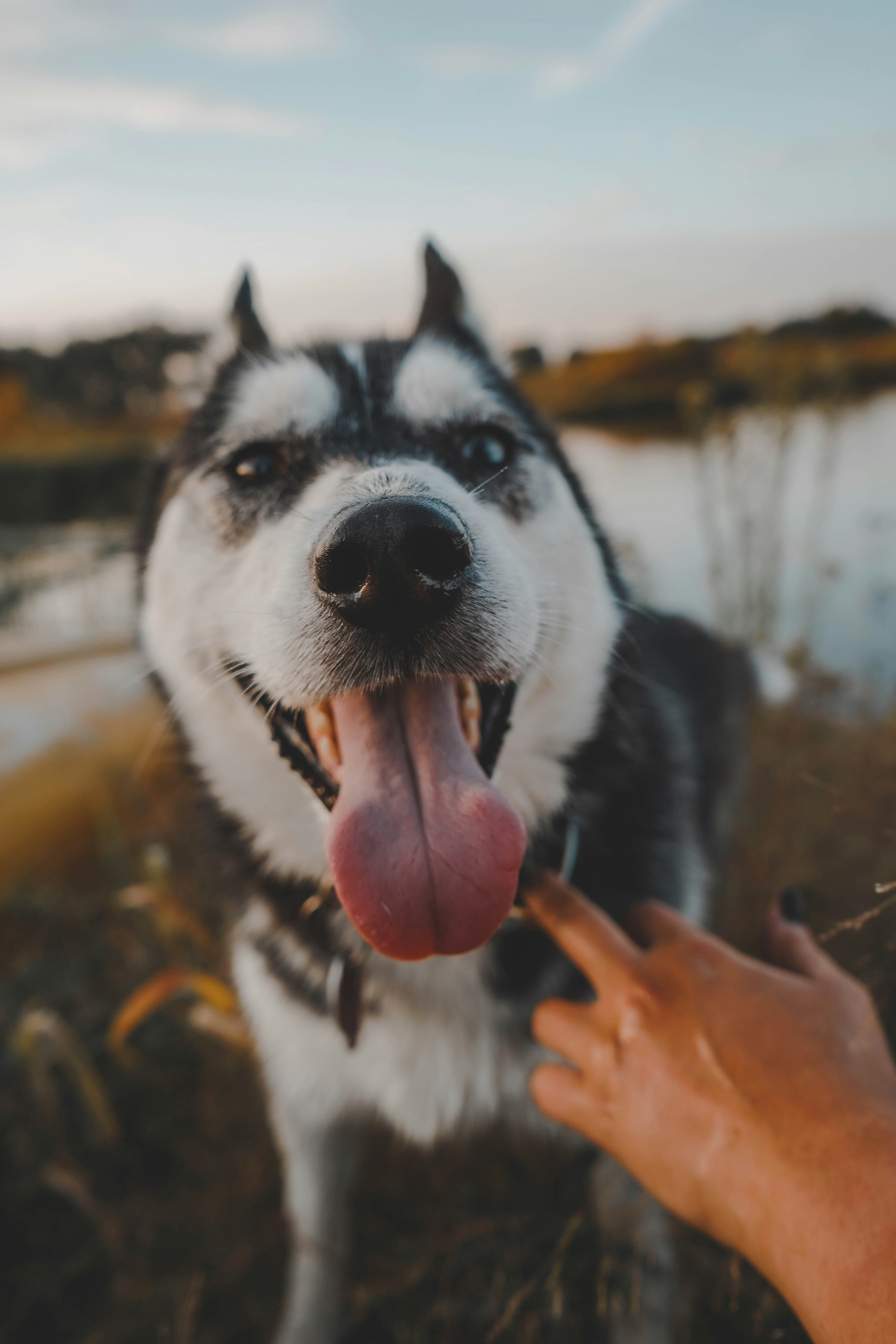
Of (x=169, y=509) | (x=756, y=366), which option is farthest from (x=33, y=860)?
(x=756, y=366)

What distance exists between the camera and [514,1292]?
1.43 meters

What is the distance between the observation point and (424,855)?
3.95 feet

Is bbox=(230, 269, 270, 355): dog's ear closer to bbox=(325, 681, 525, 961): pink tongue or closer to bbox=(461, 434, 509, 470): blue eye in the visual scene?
bbox=(461, 434, 509, 470): blue eye

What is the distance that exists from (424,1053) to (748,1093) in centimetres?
80

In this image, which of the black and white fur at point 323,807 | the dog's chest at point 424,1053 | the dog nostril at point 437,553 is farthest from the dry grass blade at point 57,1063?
the dog nostril at point 437,553

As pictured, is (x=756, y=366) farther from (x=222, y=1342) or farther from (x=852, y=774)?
(x=222, y=1342)

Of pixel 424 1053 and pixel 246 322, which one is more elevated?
pixel 246 322

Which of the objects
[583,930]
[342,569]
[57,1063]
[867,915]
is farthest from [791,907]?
[57,1063]

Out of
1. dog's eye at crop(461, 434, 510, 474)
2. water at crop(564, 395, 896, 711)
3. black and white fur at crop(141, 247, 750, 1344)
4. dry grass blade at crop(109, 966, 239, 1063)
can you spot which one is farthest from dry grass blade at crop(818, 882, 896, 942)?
dry grass blade at crop(109, 966, 239, 1063)

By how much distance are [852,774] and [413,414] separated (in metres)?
1.76

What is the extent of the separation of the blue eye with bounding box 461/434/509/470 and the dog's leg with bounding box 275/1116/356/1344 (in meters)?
1.58

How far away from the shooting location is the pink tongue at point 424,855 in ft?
3.84

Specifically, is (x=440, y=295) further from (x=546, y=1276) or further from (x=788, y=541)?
(x=546, y=1276)

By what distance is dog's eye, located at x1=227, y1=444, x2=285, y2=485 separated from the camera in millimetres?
1605
